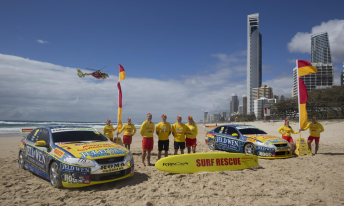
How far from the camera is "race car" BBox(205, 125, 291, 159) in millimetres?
8422

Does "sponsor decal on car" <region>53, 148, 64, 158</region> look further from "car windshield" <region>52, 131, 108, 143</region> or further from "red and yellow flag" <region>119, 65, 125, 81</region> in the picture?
"red and yellow flag" <region>119, 65, 125, 81</region>

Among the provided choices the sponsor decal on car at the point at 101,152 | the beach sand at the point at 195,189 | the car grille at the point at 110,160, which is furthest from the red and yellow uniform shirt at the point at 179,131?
the car grille at the point at 110,160

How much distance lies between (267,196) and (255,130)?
587 centimetres

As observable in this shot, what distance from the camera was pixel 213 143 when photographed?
11.0 metres

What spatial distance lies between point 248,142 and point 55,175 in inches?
289

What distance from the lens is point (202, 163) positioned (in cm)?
619

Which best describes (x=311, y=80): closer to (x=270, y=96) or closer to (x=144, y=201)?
(x=270, y=96)

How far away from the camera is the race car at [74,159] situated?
458 cm

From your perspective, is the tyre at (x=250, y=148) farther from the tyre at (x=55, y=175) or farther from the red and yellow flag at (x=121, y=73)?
the tyre at (x=55, y=175)

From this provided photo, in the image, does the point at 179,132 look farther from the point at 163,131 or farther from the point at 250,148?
the point at 250,148

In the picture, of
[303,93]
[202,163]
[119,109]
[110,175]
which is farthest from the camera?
[119,109]

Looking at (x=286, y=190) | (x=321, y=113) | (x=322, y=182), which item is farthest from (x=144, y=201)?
(x=321, y=113)

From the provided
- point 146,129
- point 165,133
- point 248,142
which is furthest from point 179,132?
point 248,142

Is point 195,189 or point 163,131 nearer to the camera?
point 195,189
